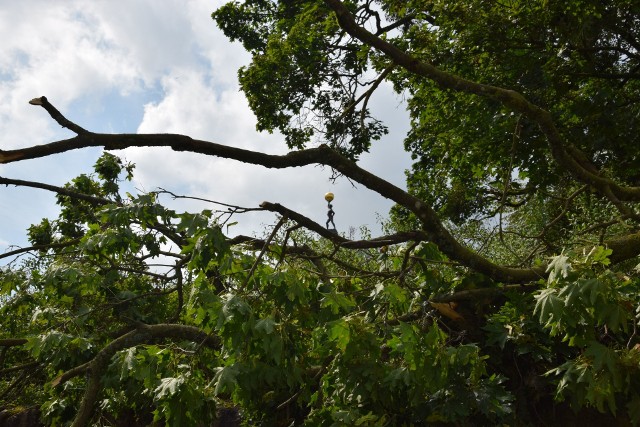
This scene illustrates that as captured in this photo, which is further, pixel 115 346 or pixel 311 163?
pixel 115 346

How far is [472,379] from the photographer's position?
5.07 m

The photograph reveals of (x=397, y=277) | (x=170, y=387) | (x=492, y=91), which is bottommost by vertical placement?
(x=170, y=387)

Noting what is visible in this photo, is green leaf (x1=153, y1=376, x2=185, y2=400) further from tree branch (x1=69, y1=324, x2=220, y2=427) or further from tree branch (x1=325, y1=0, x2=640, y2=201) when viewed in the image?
tree branch (x1=325, y1=0, x2=640, y2=201)

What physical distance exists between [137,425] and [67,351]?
2858mm

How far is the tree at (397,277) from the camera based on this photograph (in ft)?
14.8


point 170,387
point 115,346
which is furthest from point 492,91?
point 115,346

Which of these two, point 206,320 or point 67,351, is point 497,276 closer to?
point 206,320

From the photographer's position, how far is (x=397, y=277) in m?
6.00

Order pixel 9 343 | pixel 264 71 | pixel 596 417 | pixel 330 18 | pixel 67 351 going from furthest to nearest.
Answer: pixel 264 71, pixel 330 18, pixel 9 343, pixel 67 351, pixel 596 417

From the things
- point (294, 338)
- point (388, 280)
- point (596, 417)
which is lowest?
point (596, 417)

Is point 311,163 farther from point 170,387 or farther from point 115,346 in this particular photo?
point 115,346

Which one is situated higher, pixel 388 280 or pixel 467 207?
pixel 467 207

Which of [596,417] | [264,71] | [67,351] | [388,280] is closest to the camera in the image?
[596,417]

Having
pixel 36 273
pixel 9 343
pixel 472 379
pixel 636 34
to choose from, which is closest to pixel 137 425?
pixel 9 343
